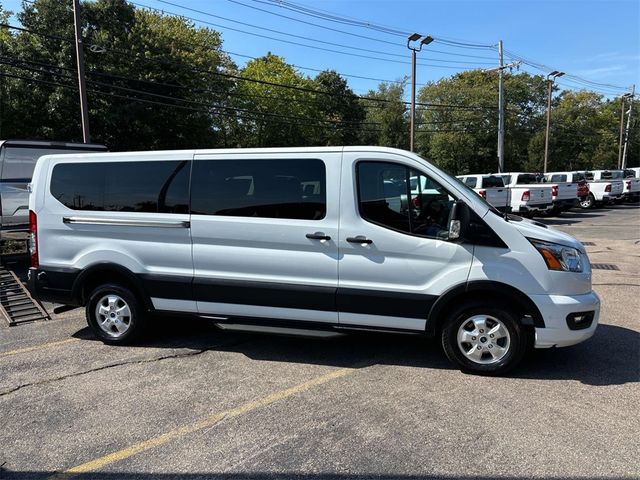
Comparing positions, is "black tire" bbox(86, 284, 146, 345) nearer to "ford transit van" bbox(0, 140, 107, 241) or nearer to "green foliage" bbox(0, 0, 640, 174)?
"ford transit van" bbox(0, 140, 107, 241)

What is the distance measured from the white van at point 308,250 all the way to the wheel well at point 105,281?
0.05 ft

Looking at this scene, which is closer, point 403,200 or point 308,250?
point 403,200

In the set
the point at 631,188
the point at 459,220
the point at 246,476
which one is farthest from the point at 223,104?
the point at 246,476

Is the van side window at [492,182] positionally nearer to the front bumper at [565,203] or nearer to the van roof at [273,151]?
the front bumper at [565,203]

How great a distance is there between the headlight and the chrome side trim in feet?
10.8

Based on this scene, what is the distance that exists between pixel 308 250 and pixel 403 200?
3.22 feet

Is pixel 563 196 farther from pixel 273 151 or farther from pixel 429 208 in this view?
pixel 273 151

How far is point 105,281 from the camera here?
550 cm

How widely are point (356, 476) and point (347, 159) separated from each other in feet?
8.86

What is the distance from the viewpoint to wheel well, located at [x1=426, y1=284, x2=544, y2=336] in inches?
167

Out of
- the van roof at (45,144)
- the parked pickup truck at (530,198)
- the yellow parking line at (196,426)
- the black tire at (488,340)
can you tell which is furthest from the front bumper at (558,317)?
the parked pickup truck at (530,198)

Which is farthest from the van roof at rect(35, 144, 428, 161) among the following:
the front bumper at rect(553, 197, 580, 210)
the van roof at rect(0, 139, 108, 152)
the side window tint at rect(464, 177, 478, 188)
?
the front bumper at rect(553, 197, 580, 210)

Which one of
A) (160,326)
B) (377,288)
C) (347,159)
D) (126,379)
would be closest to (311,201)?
(347,159)

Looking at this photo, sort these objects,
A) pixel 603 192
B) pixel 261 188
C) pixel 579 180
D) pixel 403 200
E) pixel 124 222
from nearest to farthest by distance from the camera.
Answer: pixel 403 200
pixel 261 188
pixel 124 222
pixel 603 192
pixel 579 180
